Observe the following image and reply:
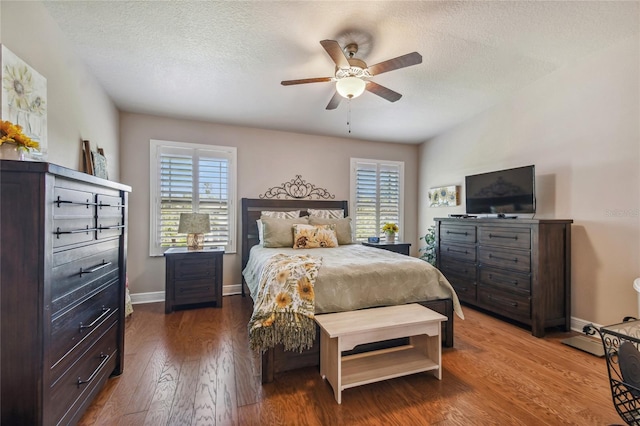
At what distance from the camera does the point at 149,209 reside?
3.80 meters

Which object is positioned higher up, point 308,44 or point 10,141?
point 308,44

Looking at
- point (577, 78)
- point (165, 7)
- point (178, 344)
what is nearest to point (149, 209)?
point (178, 344)

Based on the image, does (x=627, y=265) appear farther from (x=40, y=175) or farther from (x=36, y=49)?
(x=36, y=49)

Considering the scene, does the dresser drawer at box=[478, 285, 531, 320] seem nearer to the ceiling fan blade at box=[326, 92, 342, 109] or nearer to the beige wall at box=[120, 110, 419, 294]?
the beige wall at box=[120, 110, 419, 294]

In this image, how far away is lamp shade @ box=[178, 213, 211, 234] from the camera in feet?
11.7

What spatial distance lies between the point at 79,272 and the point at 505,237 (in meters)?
3.72

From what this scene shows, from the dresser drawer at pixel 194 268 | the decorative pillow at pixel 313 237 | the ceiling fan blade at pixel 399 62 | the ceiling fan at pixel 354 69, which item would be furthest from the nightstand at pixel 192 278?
the ceiling fan blade at pixel 399 62

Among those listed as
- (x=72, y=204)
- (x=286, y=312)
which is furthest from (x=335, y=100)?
(x=72, y=204)

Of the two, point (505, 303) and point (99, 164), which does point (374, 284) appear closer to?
point (505, 303)

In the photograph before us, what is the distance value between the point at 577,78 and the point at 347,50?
2.48 m

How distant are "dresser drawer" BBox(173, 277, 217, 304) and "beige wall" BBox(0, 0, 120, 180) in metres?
1.65

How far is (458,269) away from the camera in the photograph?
369 centimetres

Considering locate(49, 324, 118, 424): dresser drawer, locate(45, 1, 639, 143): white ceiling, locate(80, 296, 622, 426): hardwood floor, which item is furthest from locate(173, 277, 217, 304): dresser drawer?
locate(45, 1, 639, 143): white ceiling

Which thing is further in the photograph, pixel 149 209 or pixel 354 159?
pixel 354 159
